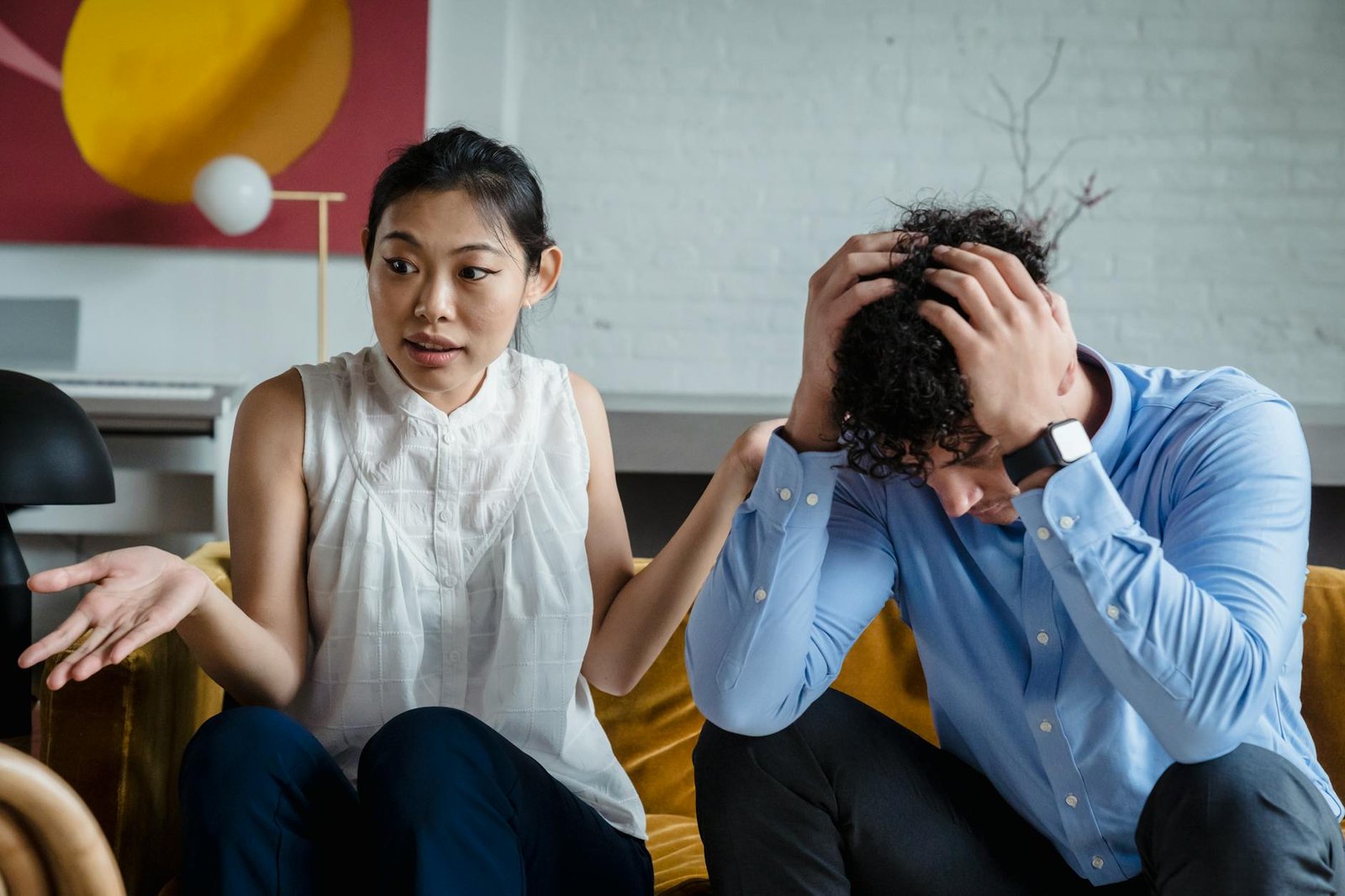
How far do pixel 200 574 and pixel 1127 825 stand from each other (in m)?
0.93

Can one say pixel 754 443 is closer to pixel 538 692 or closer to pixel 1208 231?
pixel 538 692

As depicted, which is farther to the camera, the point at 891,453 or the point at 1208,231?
the point at 1208,231

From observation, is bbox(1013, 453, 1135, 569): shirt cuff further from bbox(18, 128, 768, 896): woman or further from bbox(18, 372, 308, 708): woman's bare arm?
bbox(18, 372, 308, 708): woman's bare arm

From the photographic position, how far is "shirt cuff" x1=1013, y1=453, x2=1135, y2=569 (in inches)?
41.5

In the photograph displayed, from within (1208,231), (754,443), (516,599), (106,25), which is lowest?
(516,599)

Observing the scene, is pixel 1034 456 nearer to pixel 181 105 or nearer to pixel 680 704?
pixel 680 704

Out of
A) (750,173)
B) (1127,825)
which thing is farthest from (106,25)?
(1127,825)

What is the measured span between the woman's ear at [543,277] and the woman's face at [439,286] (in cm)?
8

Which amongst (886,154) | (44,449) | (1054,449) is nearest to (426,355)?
(44,449)

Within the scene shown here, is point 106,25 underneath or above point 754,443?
above

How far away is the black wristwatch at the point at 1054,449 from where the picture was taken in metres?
1.07

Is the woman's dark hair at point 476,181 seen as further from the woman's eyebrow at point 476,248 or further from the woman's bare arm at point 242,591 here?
the woman's bare arm at point 242,591

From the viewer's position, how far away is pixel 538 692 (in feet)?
4.67

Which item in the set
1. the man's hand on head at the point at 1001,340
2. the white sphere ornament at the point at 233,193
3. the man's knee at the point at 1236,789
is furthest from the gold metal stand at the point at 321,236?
the man's knee at the point at 1236,789
